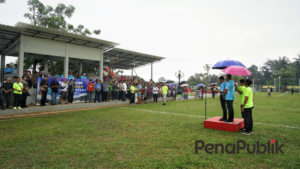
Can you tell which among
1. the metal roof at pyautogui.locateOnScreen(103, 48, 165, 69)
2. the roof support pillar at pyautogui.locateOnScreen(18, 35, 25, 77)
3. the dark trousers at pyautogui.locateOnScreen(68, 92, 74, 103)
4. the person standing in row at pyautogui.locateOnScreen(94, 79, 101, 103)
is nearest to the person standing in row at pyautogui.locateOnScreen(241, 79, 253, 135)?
the person standing in row at pyautogui.locateOnScreen(94, 79, 101, 103)

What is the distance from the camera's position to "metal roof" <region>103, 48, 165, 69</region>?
1870 centimetres

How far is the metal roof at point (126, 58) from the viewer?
1870 cm

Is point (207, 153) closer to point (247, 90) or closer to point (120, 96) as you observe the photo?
point (247, 90)

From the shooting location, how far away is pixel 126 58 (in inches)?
828

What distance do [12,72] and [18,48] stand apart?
8.03 feet

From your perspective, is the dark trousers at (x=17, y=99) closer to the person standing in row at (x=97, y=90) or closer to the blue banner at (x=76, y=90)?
the blue banner at (x=76, y=90)

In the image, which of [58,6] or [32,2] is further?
[58,6]

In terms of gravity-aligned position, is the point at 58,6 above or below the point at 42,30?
above

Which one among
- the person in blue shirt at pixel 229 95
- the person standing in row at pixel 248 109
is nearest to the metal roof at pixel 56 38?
the person in blue shirt at pixel 229 95

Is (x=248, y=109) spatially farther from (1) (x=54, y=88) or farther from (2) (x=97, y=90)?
(1) (x=54, y=88)

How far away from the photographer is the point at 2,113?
28.1 feet

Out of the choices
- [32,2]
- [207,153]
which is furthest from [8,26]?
[207,153]

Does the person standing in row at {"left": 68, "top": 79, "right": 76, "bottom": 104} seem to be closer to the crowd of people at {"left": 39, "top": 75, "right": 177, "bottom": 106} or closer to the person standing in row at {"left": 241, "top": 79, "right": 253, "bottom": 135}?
the crowd of people at {"left": 39, "top": 75, "right": 177, "bottom": 106}

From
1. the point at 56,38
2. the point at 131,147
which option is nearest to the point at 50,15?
the point at 56,38
